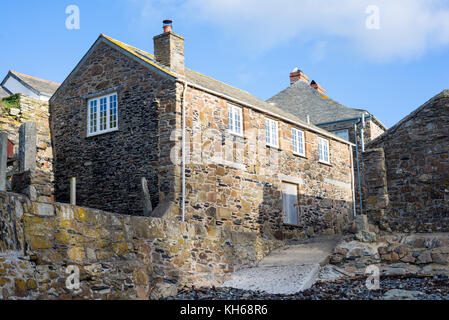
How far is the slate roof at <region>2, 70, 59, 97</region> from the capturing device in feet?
81.3

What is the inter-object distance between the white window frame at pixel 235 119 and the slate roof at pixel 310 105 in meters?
11.0

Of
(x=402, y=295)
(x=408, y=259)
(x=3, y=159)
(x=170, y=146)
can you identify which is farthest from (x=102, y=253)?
(x=408, y=259)

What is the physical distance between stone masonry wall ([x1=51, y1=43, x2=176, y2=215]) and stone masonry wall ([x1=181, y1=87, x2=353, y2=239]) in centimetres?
94

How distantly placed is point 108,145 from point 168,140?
2.63m

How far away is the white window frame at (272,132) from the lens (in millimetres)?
20578

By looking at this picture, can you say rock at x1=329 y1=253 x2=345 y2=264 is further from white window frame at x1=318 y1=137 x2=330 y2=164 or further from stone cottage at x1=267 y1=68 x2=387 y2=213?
stone cottage at x1=267 y1=68 x2=387 y2=213

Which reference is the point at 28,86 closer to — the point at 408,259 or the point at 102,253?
the point at 102,253

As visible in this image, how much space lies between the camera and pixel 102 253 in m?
11.4

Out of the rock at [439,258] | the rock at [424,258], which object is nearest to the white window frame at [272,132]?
the rock at [424,258]

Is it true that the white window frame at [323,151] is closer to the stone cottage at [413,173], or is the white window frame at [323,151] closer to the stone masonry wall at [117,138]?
A: the stone cottage at [413,173]

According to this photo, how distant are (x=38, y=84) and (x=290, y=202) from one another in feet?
44.5

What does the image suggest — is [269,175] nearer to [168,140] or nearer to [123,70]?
[168,140]

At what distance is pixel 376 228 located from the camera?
17.0 m
